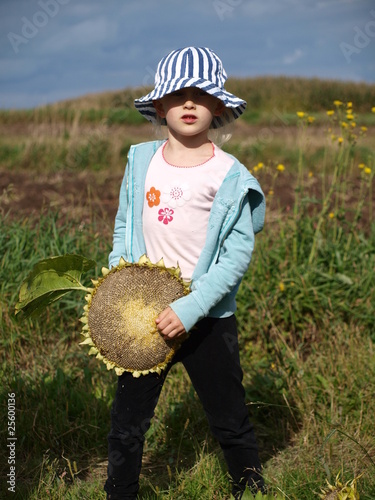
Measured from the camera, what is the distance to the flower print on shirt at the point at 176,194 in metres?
2.07

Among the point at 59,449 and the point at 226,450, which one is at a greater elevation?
the point at 226,450

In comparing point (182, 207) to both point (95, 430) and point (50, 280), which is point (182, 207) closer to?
point (50, 280)

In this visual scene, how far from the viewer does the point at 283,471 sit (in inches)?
99.2

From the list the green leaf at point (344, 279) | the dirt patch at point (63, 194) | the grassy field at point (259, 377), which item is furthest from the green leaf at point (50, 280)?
the dirt patch at point (63, 194)

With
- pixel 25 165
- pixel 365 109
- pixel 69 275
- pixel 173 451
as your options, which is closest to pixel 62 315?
pixel 173 451

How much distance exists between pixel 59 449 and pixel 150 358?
109 cm

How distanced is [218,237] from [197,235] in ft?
0.24

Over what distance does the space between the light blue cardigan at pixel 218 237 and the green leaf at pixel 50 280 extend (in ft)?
0.51

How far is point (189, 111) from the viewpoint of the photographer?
2.05 metres

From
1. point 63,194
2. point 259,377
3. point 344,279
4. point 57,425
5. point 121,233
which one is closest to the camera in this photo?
point 121,233

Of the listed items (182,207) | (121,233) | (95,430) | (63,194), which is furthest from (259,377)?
(63,194)

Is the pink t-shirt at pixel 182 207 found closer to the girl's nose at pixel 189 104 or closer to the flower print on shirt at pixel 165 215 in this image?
the flower print on shirt at pixel 165 215

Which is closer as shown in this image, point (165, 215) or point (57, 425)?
point (165, 215)

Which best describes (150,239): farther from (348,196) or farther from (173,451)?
(348,196)
